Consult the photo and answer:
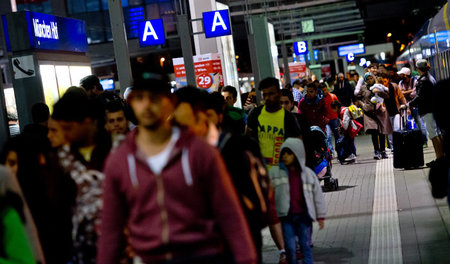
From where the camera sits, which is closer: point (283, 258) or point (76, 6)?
point (283, 258)

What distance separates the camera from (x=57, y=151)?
16.0 ft

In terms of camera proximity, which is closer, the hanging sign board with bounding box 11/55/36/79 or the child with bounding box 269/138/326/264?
the child with bounding box 269/138/326/264

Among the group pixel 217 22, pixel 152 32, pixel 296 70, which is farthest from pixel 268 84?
pixel 296 70

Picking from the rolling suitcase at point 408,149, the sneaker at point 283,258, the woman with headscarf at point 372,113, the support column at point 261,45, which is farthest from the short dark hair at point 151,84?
the support column at point 261,45

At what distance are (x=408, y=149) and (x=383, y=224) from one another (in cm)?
544

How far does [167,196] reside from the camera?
3619 mm

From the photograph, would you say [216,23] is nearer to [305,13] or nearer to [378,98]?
[378,98]

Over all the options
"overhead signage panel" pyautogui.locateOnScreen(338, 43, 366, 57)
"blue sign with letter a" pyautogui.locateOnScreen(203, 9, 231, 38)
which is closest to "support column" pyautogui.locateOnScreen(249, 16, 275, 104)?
"blue sign with letter a" pyautogui.locateOnScreen(203, 9, 231, 38)

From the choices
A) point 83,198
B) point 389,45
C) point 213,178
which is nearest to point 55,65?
point 83,198

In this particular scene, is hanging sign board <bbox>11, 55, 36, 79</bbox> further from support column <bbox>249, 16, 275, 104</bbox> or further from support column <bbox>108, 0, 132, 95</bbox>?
support column <bbox>249, 16, 275, 104</bbox>

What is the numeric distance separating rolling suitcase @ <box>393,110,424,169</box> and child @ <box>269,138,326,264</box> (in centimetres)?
805

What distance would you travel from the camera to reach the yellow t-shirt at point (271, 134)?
327 inches

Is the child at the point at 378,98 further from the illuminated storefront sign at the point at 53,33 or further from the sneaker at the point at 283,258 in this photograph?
the sneaker at the point at 283,258

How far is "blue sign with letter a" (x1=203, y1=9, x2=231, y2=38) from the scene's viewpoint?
20.6 meters
